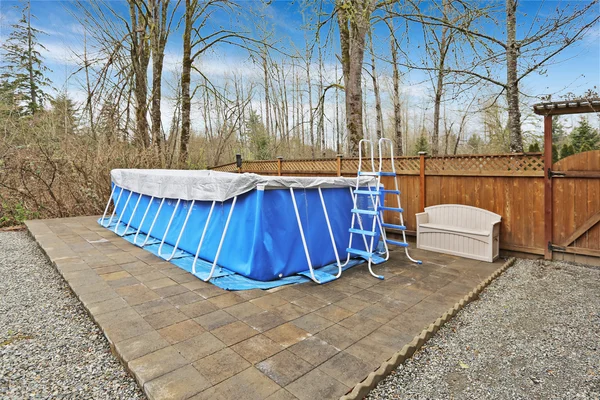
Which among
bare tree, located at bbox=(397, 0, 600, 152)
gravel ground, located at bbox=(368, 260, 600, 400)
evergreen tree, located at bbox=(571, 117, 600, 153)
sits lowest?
gravel ground, located at bbox=(368, 260, 600, 400)

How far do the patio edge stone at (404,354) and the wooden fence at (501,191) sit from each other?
1.79 m

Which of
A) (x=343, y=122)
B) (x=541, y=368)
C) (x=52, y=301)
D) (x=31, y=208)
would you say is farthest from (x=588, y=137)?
(x=31, y=208)

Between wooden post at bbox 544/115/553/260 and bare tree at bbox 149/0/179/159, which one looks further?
bare tree at bbox 149/0/179/159

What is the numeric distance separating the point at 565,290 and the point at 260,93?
15.7 m

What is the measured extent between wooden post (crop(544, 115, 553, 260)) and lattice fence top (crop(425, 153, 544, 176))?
67 mm

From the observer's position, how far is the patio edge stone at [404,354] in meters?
1.55

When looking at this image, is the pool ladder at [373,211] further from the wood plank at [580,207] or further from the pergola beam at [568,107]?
the wood plank at [580,207]

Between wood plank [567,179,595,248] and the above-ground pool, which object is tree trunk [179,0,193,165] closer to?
the above-ground pool

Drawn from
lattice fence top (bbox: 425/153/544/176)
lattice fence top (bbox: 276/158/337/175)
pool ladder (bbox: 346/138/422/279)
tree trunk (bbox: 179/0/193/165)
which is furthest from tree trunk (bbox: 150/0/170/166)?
lattice fence top (bbox: 425/153/544/176)

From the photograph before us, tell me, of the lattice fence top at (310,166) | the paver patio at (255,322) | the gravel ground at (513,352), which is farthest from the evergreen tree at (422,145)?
the gravel ground at (513,352)

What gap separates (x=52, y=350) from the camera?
199cm

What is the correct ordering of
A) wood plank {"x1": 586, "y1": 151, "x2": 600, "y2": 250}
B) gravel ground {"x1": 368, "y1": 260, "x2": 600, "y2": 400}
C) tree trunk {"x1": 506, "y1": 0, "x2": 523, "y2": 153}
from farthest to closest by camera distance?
tree trunk {"x1": 506, "y1": 0, "x2": 523, "y2": 153} → wood plank {"x1": 586, "y1": 151, "x2": 600, "y2": 250} → gravel ground {"x1": 368, "y1": 260, "x2": 600, "y2": 400}

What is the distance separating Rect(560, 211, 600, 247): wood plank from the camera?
369 centimetres

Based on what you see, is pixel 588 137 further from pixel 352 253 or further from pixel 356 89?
pixel 352 253
